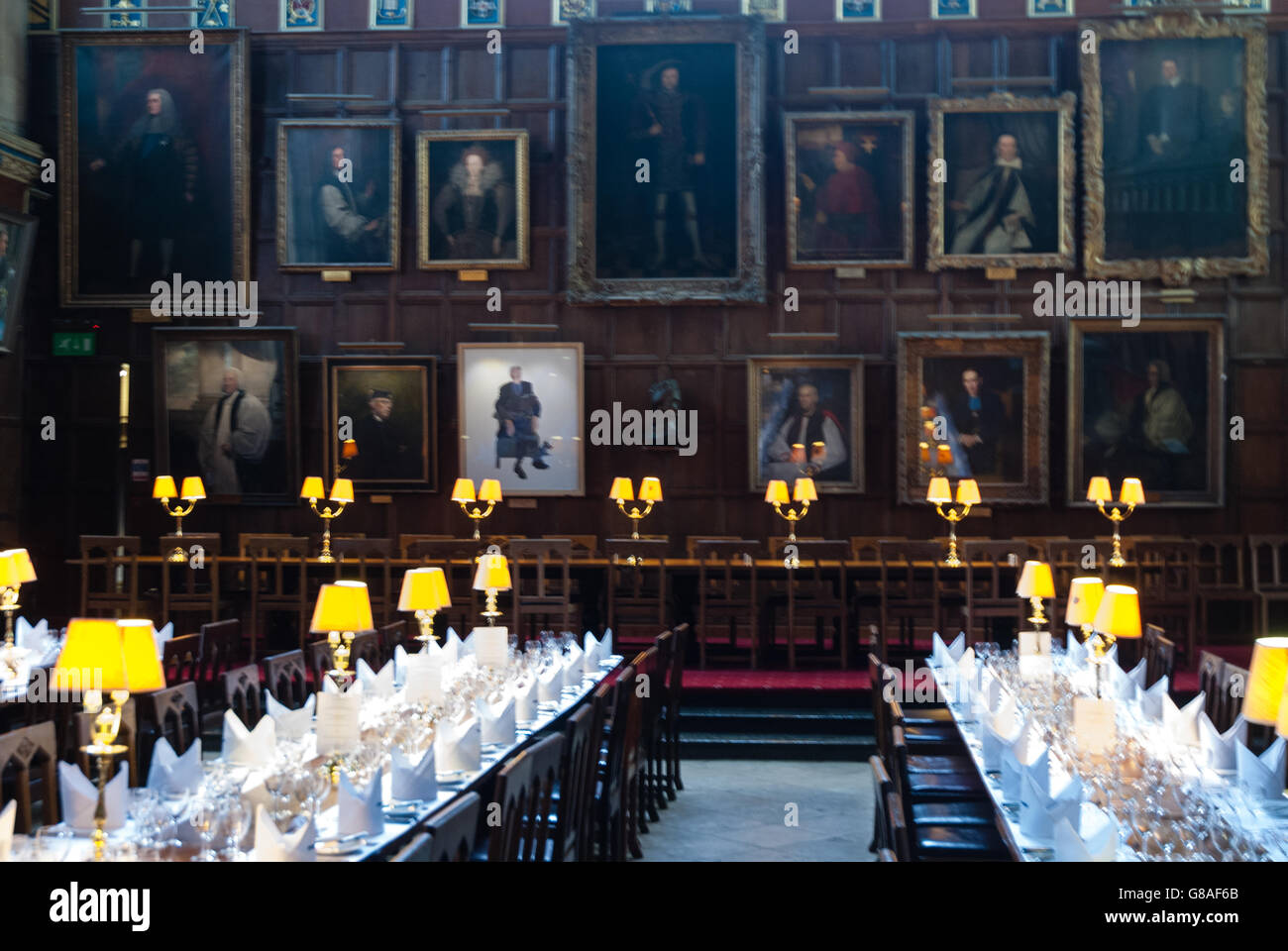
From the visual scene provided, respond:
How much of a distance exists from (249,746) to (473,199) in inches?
360

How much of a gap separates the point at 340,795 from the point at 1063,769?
2540 mm

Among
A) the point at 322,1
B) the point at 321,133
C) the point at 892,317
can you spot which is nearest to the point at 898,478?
the point at 892,317

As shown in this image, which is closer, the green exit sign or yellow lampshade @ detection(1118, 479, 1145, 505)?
yellow lampshade @ detection(1118, 479, 1145, 505)

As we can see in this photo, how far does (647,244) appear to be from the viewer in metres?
12.4

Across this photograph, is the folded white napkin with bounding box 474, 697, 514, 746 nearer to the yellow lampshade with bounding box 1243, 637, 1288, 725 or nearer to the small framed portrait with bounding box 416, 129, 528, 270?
the yellow lampshade with bounding box 1243, 637, 1288, 725

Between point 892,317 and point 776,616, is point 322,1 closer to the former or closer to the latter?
point 892,317

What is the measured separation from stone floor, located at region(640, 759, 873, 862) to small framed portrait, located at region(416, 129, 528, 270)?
21.0 ft

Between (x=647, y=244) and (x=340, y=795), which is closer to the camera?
(x=340, y=795)

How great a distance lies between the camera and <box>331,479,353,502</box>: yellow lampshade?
11.6 m

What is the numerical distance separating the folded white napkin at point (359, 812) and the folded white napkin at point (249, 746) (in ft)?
2.77

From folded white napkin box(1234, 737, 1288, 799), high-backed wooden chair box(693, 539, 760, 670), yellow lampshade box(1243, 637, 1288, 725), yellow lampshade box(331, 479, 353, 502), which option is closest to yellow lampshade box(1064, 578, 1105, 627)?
folded white napkin box(1234, 737, 1288, 799)

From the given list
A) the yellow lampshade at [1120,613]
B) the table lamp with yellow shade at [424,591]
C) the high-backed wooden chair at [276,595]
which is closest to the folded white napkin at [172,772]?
the table lamp with yellow shade at [424,591]

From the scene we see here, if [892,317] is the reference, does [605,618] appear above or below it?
below

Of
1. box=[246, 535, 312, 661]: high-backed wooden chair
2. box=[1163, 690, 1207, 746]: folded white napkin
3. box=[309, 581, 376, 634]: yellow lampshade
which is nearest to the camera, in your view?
box=[1163, 690, 1207, 746]: folded white napkin
